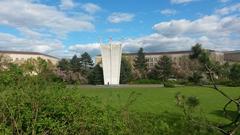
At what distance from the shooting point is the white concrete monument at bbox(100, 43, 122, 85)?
5781 centimetres

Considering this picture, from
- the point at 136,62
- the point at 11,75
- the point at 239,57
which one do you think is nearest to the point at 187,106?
the point at 11,75

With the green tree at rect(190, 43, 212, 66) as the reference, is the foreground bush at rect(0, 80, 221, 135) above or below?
below

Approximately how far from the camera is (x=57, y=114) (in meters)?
4.30

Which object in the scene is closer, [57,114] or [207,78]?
[207,78]

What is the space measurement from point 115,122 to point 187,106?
908mm

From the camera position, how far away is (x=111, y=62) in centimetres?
5853

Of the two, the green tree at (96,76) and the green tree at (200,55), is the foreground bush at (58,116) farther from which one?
the green tree at (96,76)

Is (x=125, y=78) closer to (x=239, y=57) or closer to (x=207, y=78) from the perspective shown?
(x=239, y=57)

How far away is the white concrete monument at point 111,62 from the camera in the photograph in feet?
190

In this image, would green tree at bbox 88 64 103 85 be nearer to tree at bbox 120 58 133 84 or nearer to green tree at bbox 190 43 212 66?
tree at bbox 120 58 133 84

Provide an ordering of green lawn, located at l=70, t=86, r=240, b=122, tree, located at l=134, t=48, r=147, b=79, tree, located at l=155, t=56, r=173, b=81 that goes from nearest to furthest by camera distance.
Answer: green lawn, located at l=70, t=86, r=240, b=122, tree, located at l=155, t=56, r=173, b=81, tree, located at l=134, t=48, r=147, b=79

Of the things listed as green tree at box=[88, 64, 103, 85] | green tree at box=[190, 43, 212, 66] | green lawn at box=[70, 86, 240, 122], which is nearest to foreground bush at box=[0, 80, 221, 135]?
green lawn at box=[70, 86, 240, 122]

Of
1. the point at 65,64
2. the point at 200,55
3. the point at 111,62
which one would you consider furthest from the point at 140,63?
the point at 200,55

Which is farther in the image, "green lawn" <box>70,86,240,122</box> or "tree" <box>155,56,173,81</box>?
"tree" <box>155,56,173,81</box>
